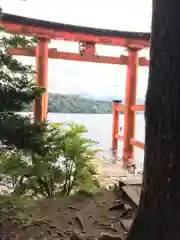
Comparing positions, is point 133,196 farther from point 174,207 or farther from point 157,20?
point 157,20

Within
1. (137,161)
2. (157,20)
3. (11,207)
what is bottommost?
(137,161)

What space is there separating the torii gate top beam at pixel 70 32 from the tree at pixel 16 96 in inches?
62.1

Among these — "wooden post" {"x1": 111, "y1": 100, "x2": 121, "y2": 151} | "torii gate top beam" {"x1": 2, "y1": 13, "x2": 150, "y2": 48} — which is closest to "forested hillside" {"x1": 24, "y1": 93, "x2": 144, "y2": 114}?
"wooden post" {"x1": 111, "y1": 100, "x2": 121, "y2": 151}

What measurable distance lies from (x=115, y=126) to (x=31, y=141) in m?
4.30

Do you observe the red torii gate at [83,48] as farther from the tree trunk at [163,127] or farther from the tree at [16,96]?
the tree trunk at [163,127]

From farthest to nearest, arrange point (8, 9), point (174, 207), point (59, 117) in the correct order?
1. point (59, 117)
2. point (8, 9)
3. point (174, 207)

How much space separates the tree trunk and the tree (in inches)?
39.9

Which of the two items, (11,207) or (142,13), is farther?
(142,13)

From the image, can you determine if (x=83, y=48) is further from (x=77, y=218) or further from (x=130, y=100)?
(x=77, y=218)

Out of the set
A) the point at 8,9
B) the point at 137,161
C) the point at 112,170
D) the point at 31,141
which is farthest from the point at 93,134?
the point at 31,141

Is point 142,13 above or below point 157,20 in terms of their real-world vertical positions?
above

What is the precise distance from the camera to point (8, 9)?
12.8 ft

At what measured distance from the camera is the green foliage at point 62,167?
2.77m

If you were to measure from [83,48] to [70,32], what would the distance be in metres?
0.44
